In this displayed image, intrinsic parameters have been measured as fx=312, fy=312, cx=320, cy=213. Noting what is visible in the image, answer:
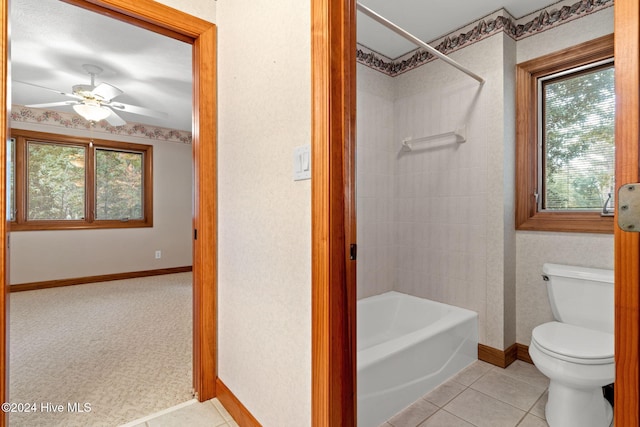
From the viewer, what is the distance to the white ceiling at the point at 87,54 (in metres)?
2.18

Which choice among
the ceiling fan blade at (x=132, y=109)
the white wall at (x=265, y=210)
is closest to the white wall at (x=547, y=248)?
the white wall at (x=265, y=210)

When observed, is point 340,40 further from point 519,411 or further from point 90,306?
point 90,306

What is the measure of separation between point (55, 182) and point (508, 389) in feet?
17.6

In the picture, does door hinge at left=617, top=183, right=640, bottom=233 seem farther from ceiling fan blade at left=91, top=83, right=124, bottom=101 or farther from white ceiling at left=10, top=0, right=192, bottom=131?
ceiling fan blade at left=91, top=83, right=124, bottom=101

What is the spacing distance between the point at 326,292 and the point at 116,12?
5.19 ft

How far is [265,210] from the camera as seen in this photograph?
1258mm

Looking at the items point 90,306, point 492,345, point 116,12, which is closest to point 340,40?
point 116,12

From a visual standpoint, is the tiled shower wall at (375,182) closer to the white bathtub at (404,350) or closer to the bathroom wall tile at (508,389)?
the white bathtub at (404,350)

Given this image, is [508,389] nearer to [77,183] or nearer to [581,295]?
[581,295]

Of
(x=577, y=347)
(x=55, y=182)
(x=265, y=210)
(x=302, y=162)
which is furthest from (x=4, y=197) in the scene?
(x=55, y=182)

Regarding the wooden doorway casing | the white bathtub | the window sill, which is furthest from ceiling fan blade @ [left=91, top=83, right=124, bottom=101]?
the white bathtub

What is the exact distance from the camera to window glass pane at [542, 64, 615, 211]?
75.0 inches

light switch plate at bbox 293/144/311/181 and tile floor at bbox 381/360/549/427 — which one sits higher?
light switch plate at bbox 293/144/311/181

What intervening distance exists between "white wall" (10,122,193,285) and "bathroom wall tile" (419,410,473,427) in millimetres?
4614
